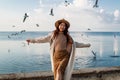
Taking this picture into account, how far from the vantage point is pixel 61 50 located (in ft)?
22.0

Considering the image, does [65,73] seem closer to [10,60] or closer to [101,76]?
[101,76]

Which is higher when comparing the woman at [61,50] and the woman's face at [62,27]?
the woman's face at [62,27]

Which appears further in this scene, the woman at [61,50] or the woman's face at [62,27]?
the woman's face at [62,27]

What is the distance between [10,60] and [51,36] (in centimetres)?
4323

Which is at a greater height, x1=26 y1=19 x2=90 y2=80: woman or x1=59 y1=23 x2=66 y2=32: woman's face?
x1=59 y1=23 x2=66 y2=32: woman's face

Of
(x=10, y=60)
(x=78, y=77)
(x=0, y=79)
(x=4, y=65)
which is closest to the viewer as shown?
(x=0, y=79)

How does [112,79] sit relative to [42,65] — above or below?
above

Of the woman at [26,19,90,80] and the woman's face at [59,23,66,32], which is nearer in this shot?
the woman at [26,19,90,80]

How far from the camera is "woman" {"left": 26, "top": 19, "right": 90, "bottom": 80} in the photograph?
667 centimetres

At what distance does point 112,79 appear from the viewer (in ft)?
24.5

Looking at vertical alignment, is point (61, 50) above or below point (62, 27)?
below

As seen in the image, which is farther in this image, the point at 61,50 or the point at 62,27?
the point at 62,27

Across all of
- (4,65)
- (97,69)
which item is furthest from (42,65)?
(97,69)

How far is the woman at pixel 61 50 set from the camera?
6.67m
